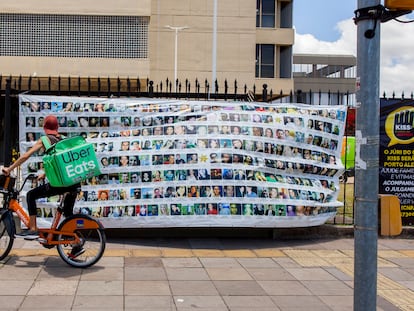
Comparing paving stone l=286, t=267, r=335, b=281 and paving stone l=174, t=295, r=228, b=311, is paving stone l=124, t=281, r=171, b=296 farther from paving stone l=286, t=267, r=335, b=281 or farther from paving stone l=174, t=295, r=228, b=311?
paving stone l=286, t=267, r=335, b=281

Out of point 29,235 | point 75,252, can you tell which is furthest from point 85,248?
point 29,235

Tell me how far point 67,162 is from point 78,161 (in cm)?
15

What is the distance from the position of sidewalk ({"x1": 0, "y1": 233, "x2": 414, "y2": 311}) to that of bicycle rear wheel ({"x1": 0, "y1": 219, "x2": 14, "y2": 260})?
139mm

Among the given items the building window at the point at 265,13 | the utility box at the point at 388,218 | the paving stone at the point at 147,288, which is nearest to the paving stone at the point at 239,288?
the paving stone at the point at 147,288

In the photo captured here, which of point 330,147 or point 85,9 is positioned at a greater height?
point 85,9

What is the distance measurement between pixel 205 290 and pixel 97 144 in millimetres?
3259

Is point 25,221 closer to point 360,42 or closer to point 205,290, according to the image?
point 205,290

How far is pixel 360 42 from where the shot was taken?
4211 millimetres

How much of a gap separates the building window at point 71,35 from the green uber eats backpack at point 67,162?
29.8 metres

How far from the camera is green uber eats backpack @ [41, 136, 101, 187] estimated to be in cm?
656

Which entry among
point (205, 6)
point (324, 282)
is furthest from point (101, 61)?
point (324, 282)

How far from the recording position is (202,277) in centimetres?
664

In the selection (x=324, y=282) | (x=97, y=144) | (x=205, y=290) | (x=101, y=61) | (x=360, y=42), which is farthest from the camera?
(x=101, y=61)

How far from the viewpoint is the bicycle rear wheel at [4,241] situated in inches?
272
